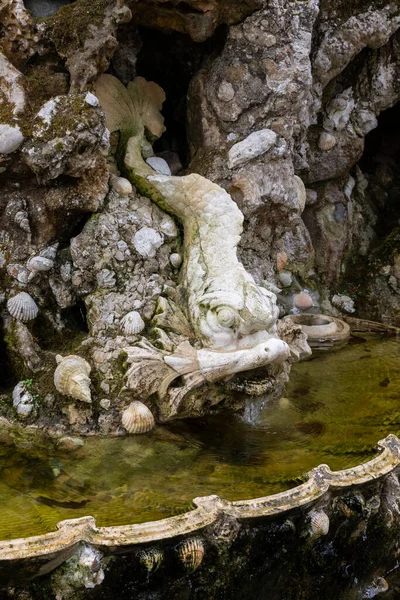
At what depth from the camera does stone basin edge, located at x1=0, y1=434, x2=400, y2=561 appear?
7.55 ft

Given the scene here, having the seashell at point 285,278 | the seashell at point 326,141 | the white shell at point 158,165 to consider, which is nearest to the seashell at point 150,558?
the white shell at point 158,165

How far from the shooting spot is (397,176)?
566 centimetres

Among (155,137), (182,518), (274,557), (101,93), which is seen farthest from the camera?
(155,137)

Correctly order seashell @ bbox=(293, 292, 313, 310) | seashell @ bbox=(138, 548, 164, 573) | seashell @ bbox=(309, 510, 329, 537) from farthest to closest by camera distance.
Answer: seashell @ bbox=(293, 292, 313, 310)
seashell @ bbox=(309, 510, 329, 537)
seashell @ bbox=(138, 548, 164, 573)

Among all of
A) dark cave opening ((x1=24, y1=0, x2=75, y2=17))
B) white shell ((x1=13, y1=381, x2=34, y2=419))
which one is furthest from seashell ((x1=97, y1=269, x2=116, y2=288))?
dark cave opening ((x1=24, y1=0, x2=75, y2=17))

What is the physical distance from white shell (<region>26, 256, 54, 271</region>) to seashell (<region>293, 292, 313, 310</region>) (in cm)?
189

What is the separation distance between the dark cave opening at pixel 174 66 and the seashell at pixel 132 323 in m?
1.34

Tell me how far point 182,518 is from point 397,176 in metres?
3.98

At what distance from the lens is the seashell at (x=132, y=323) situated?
3.36 metres

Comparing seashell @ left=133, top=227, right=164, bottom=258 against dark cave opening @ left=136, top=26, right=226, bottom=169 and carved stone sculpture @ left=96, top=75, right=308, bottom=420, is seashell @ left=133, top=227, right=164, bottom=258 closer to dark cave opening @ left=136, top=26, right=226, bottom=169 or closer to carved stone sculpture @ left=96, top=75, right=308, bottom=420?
carved stone sculpture @ left=96, top=75, right=308, bottom=420

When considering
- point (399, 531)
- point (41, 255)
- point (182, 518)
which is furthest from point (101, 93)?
point (399, 531)

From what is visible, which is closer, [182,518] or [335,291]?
[182,518]

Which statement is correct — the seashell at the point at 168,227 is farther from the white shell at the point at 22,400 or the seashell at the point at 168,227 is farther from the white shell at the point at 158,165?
the white shell at the point at 22,400

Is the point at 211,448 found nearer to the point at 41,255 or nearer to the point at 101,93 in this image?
the point at 41,255
